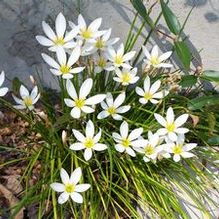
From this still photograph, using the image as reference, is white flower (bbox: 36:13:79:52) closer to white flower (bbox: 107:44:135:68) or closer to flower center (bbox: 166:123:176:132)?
white flower (bbox: 107:44:135:68)

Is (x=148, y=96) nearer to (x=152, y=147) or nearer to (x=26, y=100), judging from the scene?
(x=152, y=147)

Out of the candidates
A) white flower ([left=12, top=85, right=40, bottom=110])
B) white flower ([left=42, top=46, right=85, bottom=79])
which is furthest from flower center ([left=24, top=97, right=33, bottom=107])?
white flower ([left=42, top=46, right=85, bottom=79])

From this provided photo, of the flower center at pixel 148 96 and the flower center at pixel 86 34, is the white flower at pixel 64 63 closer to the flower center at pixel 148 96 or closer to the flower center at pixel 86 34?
the flower center at pixel 86 34

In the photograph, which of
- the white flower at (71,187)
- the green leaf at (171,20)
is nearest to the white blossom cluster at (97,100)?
the white flower at (71,187)

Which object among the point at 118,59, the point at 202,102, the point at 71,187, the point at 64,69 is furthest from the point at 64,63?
the point at 202,102

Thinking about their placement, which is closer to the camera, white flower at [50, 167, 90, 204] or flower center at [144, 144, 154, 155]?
white flower at [50, 167, 90, 204]

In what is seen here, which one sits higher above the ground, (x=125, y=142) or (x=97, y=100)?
(x=97, y=100)
